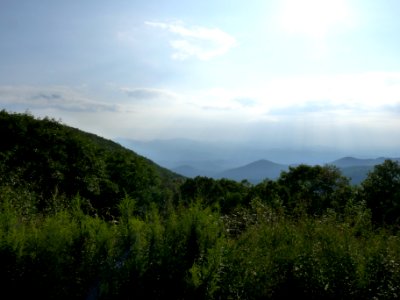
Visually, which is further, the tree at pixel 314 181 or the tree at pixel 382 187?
the tree at pixel 314 181

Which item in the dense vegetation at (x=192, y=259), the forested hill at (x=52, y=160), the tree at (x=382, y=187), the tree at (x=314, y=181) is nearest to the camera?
the dense vegetation at (x=192, y=259)

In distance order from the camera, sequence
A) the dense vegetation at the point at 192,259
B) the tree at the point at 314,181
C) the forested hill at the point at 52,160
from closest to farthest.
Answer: the dense vegetation at the point at 192,259, the forested hill at the point at 52,160, the tree at the point at 314,181

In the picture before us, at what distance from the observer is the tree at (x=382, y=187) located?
964 inches

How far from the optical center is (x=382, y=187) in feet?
86.4

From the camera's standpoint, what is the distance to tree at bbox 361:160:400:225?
24.5 meters

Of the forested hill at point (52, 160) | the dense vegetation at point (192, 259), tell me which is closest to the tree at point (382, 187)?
the forested hill at point (52, 160)

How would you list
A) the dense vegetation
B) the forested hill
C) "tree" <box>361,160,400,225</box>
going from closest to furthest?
the dense vegetation, the forested hill, "tree" <box>361,160,400,225</box>

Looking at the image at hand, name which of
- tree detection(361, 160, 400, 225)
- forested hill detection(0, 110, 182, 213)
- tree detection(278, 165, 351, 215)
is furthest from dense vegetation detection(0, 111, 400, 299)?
tree detection(278, 165, 351, 215)

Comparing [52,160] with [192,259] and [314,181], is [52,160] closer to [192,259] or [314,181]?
[192,259]

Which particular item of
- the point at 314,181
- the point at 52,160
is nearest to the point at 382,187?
the point at 314,181

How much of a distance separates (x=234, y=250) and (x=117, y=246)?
1500 mm

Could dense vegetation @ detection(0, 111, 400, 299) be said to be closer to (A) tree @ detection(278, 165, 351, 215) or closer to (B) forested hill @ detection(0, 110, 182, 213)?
(B) forested hill @ detection(0, 110, 182, 213)

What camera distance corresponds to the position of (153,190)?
3189cm

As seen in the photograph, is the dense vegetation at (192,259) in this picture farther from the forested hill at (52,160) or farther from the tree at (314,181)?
the tree at (314,181)
